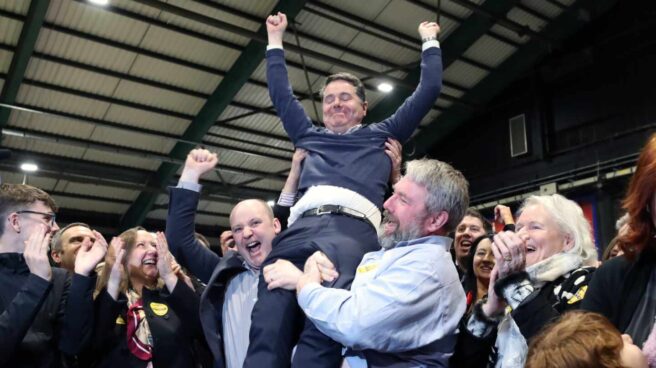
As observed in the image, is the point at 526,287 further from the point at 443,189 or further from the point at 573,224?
the point at 573,224

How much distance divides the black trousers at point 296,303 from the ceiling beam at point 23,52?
8287mm

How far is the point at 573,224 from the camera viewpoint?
312cm

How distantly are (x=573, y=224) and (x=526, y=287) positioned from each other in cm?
66

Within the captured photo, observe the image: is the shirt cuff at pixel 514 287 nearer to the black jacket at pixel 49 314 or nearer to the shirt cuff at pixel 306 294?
the shirt cuff at pixel 306 294

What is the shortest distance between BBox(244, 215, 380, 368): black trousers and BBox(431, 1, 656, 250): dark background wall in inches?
393

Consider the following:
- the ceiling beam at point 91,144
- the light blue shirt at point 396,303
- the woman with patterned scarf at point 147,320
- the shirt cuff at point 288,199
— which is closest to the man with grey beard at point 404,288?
the light blue shirt at point 396,303

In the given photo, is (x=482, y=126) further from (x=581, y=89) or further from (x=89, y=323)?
(x=89, y=323)

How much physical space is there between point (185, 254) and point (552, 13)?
1131 cm

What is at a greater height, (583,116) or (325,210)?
(583,116)

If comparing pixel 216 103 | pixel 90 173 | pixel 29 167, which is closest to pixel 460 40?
pixel 216 103

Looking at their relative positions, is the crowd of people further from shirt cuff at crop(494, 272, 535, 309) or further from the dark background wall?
Result: the dark background wall

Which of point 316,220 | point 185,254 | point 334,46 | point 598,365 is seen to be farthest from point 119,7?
point 598,365

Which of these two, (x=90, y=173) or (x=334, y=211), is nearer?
(x=334, y=211)

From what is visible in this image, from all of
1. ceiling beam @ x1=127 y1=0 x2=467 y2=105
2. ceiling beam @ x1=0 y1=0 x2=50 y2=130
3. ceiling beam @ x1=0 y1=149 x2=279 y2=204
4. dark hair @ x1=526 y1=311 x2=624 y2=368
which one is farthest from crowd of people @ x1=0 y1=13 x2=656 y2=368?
ceiling beam @ x1=0 y1=149 x2=279 y2=204
